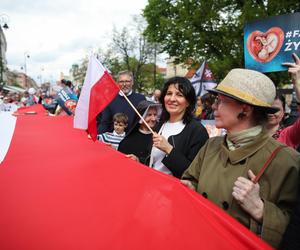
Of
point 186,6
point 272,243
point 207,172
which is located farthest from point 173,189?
point 186,6

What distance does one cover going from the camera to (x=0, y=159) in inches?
76.5

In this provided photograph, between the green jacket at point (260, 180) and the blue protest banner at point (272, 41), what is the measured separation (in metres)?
1.60

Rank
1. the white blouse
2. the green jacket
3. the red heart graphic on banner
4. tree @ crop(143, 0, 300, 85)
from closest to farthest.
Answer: the green jacket < the white blouse < the red heart graphic on banner < tree @ crop(143, 0, 300, 85)

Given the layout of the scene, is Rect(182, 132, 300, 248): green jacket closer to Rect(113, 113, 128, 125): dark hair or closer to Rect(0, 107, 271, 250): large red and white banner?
Rect(0, 107, 271, 250): large red and white banner

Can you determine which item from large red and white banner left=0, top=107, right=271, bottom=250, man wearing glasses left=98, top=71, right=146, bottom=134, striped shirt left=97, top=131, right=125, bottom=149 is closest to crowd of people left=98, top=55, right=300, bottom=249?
large red and white banner left=0, top=107, right=271, bottom=250

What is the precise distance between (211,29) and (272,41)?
56.1 ft

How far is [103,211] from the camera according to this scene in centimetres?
141

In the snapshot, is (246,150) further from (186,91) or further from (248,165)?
(186,91)

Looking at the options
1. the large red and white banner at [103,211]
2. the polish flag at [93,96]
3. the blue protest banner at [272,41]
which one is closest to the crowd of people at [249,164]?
the large red and white banner at [103,211]

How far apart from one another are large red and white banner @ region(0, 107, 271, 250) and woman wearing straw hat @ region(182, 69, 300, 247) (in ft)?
0.60

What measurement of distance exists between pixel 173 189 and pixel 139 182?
0.19m

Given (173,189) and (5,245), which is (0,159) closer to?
(5,245)

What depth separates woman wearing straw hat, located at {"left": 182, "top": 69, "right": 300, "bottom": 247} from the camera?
161 cm

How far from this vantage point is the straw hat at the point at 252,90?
1.83 meters
